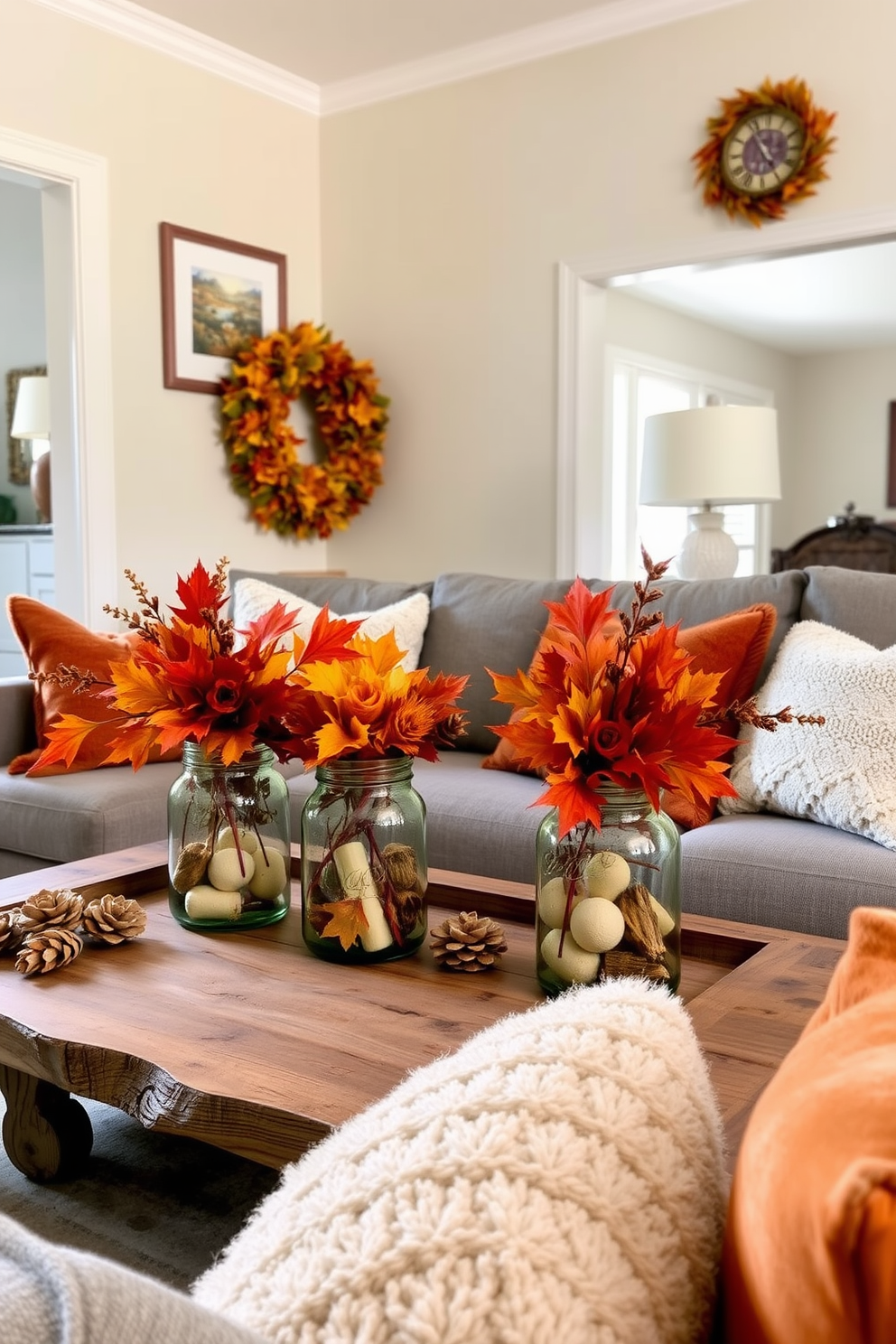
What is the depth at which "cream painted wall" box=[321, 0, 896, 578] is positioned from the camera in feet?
11.9

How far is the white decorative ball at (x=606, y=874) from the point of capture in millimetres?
1244

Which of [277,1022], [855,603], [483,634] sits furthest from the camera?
[483,634]

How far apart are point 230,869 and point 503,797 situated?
40.6 inches

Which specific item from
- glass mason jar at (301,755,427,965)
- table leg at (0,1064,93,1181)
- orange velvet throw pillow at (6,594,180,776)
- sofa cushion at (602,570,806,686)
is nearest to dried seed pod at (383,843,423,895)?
glass mason jar at (301,755,427,965)

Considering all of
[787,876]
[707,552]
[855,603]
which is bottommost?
[787,876]

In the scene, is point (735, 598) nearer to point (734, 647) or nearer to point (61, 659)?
point (734, 647)

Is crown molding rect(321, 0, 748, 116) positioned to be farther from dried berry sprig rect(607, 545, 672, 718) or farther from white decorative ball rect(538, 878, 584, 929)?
white decorative ball rect(538, 878, 584, 929)

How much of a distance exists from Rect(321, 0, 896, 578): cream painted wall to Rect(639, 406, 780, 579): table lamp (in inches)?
28.4

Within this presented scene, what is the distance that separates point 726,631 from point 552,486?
76.4 inches

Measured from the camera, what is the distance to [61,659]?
9.78 feet

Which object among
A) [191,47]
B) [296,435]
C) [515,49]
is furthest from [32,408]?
[515,49]

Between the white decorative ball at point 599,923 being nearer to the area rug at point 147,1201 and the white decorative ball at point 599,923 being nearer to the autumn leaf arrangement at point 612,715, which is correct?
the autumn leaf arrangement at point 612,715

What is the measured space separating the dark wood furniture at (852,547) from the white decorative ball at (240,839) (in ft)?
15.9

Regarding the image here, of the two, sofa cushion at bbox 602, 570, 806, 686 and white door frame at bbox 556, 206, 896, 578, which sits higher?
white door frame at bbox 556, 206, 896, 578
